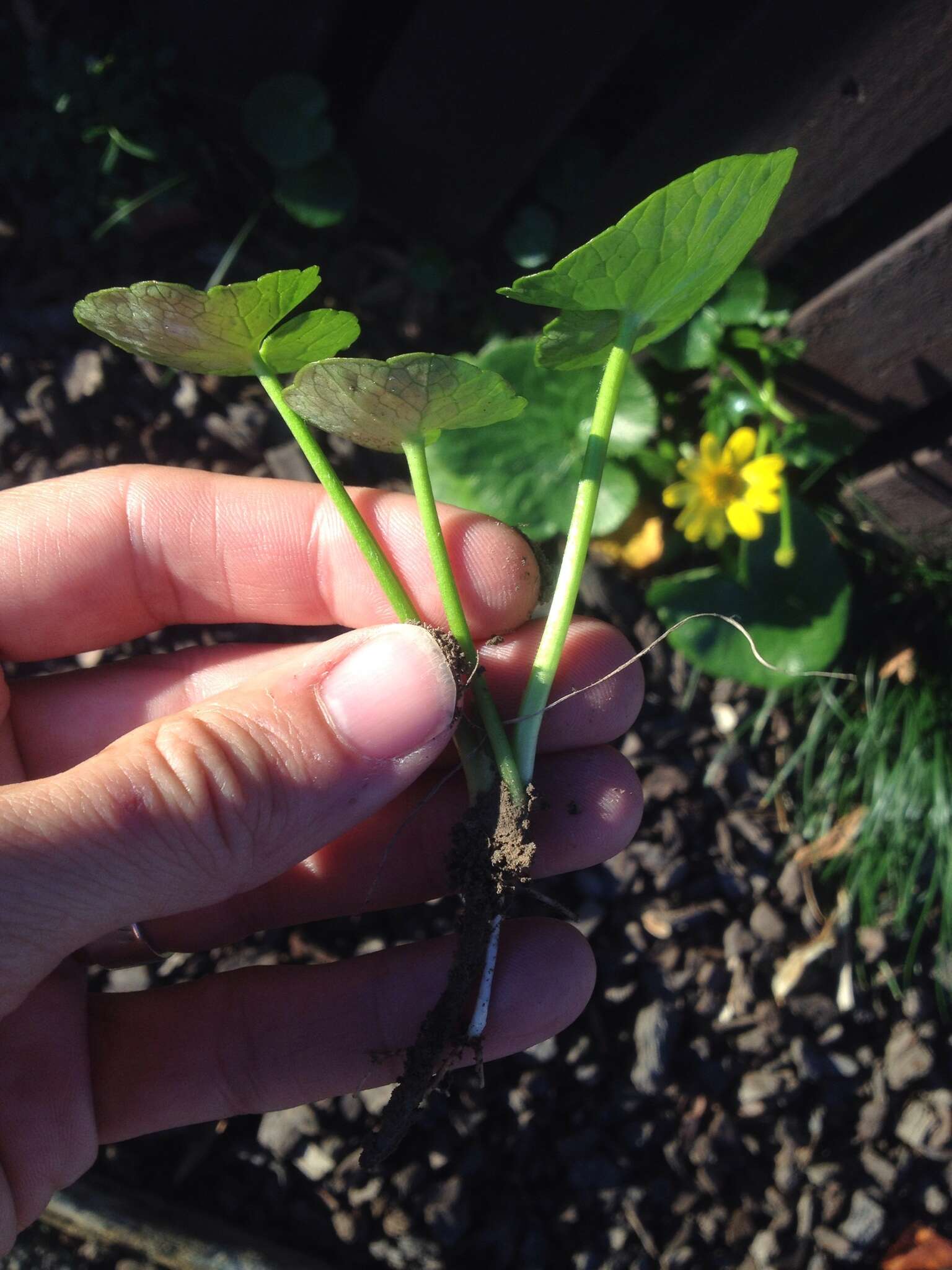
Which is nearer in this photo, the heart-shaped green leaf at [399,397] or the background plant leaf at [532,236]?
the heart-shaped green leaf at [399,397]

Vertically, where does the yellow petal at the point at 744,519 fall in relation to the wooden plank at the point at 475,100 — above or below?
below

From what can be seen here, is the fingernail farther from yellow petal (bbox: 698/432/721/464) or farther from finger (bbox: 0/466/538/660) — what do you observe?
yellow petal (bbox: 698/432/721/464)

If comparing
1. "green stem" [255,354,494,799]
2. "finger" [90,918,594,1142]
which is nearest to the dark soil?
"finger" [90,918,594,1142]

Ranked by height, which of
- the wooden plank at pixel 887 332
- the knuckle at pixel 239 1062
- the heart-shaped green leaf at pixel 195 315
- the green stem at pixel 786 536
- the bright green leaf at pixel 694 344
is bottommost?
the knuckle at pixel 239 1062

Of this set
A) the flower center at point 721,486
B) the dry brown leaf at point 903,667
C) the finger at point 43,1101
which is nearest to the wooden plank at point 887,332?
the flower center at point 721,486

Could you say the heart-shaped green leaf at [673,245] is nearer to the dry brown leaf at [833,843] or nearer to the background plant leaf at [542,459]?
the background plant leaf at [542,459]

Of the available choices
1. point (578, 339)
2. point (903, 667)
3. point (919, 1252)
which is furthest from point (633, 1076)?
point (578, 339)
